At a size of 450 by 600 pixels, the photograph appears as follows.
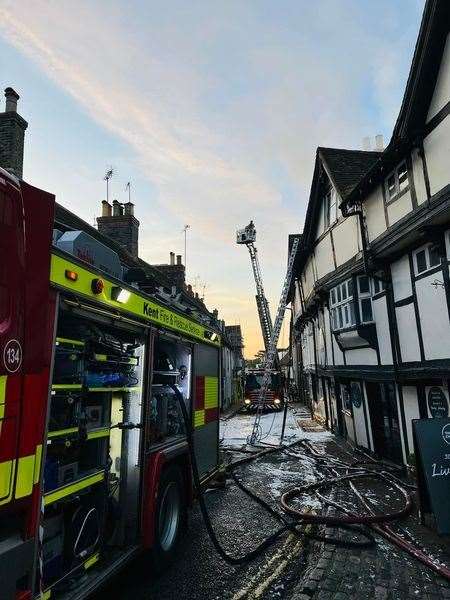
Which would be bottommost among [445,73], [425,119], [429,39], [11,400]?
[11,400]

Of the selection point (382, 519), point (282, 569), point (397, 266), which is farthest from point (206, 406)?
point (397, 266)

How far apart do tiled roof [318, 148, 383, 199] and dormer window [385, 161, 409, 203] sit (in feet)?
8.00

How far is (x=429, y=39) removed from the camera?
757 cm

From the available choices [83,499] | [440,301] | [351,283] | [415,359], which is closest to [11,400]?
[83,499]

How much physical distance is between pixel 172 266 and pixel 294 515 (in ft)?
65.7

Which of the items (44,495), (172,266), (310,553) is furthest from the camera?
(172,266)

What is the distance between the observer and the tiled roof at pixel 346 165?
41.6 ft

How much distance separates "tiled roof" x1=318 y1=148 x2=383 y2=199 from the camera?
12.7 m

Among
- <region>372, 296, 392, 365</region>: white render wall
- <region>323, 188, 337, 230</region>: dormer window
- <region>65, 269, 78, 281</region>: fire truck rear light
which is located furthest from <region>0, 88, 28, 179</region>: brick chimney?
<region>372, 296, 392, 365</region>: white render wall

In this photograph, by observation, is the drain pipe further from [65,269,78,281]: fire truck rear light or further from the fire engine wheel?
[65,269,78,281]: fire truck rear light

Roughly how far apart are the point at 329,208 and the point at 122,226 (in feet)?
31.5

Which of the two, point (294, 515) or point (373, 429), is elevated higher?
point (373, 429)

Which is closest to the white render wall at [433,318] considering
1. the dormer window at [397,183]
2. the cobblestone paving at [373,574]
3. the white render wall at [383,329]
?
the white render wall at [383,329]

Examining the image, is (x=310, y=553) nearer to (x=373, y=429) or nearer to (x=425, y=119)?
(x=373, y=429)
